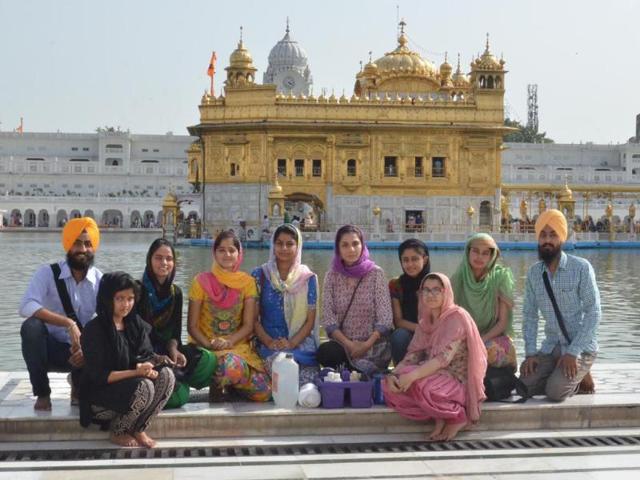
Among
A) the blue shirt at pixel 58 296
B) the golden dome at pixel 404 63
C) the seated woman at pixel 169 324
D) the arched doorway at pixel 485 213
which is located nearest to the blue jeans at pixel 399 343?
the seated woman at pixel 169 324

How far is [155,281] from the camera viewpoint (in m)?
6.19

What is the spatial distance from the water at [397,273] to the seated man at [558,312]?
3716 mm

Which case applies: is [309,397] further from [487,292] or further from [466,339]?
[487,292]

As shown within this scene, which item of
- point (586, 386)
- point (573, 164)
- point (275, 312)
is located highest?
point (573, 164)

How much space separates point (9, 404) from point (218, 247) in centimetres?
161

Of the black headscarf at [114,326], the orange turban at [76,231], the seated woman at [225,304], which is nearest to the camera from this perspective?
the black headscarf at [114,326]

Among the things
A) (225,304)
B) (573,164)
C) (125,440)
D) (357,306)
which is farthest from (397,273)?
(573,164)

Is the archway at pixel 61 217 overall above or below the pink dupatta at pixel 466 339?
above

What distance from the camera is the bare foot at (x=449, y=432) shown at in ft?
18.7

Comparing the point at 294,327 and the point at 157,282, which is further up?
the point at 157,282

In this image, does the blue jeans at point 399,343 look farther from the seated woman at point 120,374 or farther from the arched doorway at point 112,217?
the arched doorway at point 112,217

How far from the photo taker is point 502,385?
245 inches

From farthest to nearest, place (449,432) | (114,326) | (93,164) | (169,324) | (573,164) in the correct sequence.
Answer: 1. (93,164)
2. (573,164)
3. (169,324)
4. (449,432)
5. (114,326)

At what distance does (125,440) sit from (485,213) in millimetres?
35041
